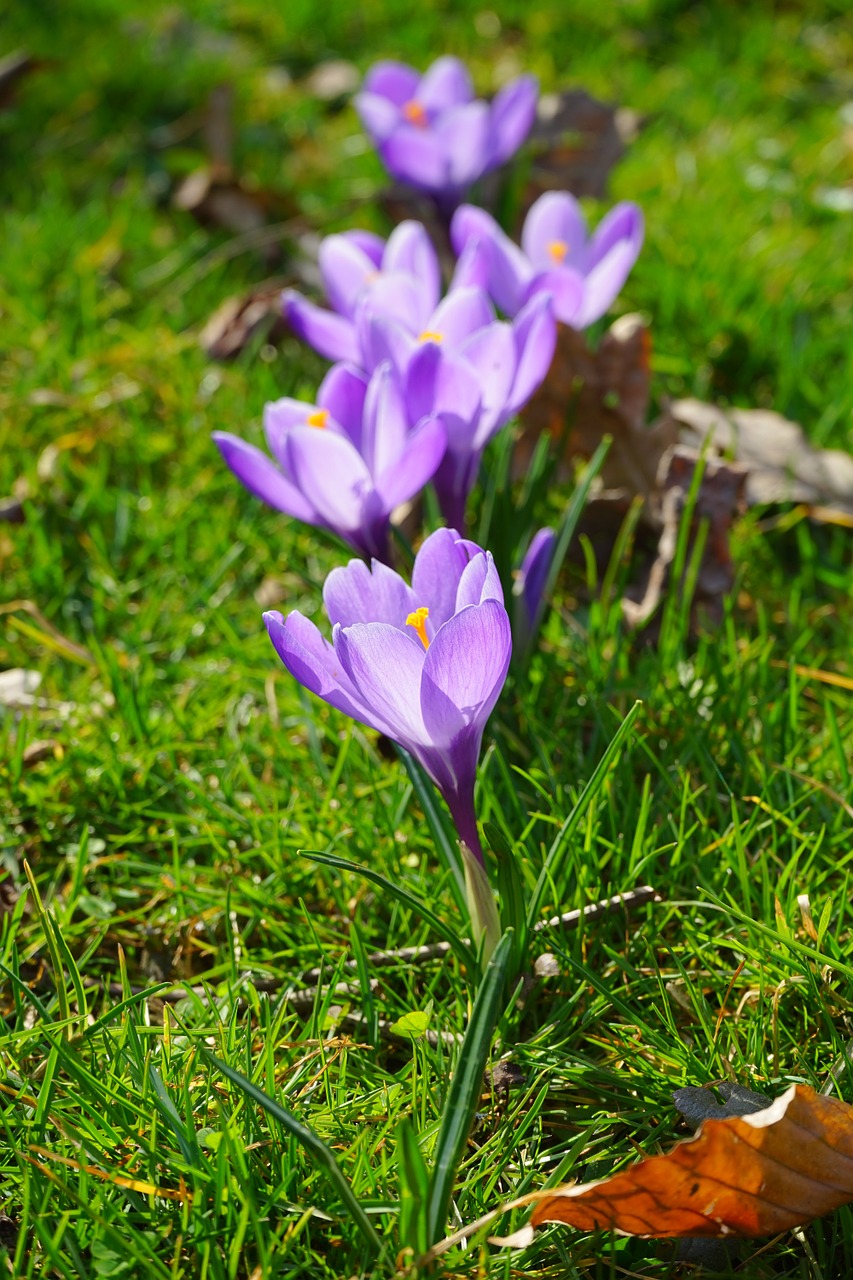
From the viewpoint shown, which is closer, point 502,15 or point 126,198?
point 126,198

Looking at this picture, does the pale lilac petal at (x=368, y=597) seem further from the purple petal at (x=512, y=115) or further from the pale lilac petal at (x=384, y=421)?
the purple petal at (x=512, y=115)

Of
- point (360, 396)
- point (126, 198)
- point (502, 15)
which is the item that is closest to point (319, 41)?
point (502, 15)

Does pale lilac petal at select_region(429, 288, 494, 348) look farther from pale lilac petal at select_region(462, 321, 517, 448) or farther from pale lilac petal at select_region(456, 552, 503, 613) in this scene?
pale lilac petal at select_region(456, 552, 503, 613)

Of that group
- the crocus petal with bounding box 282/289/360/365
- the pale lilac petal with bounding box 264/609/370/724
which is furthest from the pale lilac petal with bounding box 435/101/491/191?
the pale lilac petal with bounding box 264/609/370/724

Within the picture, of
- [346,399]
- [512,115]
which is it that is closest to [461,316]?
[346,399]

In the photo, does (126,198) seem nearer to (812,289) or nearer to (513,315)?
(513,315)

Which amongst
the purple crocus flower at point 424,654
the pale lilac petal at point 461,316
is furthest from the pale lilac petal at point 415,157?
the purple crocus flower at point 424,654
